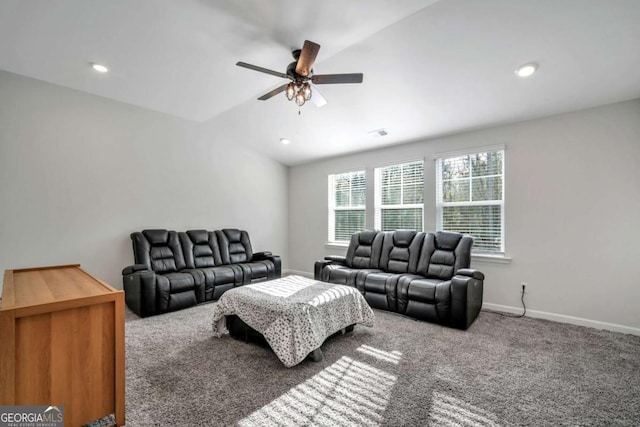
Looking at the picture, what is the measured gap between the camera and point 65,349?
1.37m

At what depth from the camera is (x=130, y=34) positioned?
263 cm

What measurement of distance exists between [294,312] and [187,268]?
2.72 meters

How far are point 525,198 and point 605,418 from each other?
2.58 meters

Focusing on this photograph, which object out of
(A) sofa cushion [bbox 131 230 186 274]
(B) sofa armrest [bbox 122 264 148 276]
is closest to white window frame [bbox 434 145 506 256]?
(A) sofa cushion [bbox 131 230 186 274]

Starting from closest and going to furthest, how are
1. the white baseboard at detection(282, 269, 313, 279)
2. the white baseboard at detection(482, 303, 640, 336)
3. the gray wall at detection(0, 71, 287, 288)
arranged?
the white baseboard at detection(482, 303, 640, 336) → the gray wall at detection(0, 71, 287, 288) → the white baseboard at detection(282, 269, 313, 279)

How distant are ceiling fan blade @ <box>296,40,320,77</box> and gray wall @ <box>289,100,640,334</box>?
2824 millimetres

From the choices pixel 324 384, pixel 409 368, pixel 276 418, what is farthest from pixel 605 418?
pixel 276 418

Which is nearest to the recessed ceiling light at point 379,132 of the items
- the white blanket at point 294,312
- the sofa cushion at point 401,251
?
the sofa cushion at point 401,251

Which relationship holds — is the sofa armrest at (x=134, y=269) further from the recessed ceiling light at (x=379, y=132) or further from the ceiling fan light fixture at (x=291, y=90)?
the recessed ceiling light at (x=379, y=132)

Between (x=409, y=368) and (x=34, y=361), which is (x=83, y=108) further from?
(x=409, y=368)

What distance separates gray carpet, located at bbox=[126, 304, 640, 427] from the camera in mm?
1729

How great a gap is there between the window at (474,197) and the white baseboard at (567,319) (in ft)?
2.53

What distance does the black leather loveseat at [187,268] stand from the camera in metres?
3.53

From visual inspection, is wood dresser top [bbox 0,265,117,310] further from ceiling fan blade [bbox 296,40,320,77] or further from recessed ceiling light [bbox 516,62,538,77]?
recessed ceiling light [bbox 516,62,538,77]
